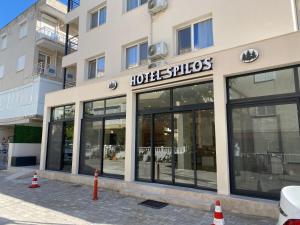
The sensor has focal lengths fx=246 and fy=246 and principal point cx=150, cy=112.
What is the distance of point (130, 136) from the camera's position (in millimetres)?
9758

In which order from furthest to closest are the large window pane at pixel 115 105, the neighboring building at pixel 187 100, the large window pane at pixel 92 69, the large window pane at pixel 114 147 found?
the large window pane at pixel 92 69, the large window pane at pixel 115 105, the large window pane at pixel 114 147, the neighboring building at pixel 187 100

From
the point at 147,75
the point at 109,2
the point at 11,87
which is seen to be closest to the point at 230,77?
the point at 147,75

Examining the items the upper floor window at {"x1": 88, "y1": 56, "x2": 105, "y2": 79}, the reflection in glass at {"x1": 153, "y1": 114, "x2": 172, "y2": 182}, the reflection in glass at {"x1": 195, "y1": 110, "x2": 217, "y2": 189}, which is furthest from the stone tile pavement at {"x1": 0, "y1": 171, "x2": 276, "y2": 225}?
the upper floor window at {"x1": 88, "y1": 56, "x2": 105, "y2": 79}

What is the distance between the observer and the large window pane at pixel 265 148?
21.1 feet

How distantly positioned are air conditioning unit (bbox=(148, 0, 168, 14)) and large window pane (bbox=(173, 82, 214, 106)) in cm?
413

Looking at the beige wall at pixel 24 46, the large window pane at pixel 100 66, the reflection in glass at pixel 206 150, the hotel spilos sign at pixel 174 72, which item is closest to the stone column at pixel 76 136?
the large window pane at pixel 100 66

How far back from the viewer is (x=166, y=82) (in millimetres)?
8898

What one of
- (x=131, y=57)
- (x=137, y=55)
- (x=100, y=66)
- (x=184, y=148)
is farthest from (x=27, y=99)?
(x=184, y=148)

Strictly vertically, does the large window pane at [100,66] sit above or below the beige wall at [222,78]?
above

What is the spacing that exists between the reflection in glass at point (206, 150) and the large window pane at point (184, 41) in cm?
326

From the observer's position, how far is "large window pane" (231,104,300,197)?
6.45 meters

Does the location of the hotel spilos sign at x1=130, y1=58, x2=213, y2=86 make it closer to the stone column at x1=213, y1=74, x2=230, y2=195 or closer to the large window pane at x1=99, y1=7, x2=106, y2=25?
the stone column at x1=213, y1=74, x2=230, y2=195

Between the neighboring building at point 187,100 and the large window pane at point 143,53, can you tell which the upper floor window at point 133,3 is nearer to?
the neighboring building at point 187,100

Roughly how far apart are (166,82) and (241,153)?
352cm
